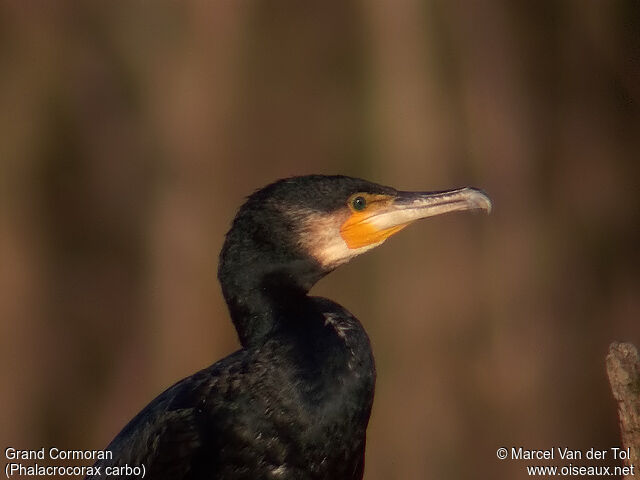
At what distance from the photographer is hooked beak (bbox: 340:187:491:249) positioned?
108 inches

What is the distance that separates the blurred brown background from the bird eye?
1.69 metres

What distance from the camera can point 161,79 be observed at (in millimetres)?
4617

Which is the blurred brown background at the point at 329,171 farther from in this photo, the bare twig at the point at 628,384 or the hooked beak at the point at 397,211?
the bare twig at the point at 628,384

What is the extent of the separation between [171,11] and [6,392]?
1651 mm

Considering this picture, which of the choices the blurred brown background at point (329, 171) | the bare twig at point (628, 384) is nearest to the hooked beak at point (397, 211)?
the bare twig at point (628, 384)

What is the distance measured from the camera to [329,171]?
4484mm

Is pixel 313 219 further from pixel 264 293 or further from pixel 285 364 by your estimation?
pixel 285 364

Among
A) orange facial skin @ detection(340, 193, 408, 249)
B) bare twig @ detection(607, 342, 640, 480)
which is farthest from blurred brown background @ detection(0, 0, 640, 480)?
bare twig @ detection(607, 342, 640, 480)

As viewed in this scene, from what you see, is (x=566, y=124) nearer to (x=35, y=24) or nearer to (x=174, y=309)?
(x=174, y=309)

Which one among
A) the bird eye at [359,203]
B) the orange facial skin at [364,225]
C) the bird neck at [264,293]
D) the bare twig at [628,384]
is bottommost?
the bare twig at [628,384]

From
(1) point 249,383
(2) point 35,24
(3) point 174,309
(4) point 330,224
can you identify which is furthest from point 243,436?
(2) point 35,24

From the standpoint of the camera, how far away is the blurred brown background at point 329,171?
4516mm

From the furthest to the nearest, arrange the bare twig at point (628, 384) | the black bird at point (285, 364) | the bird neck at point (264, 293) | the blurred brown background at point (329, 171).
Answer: the blurred brown background at point (329, 171)
the bird neck at point (264, 293)
the black bird at point (285, 364)
the bare twig at point (628, 384)

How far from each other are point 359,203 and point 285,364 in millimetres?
463
